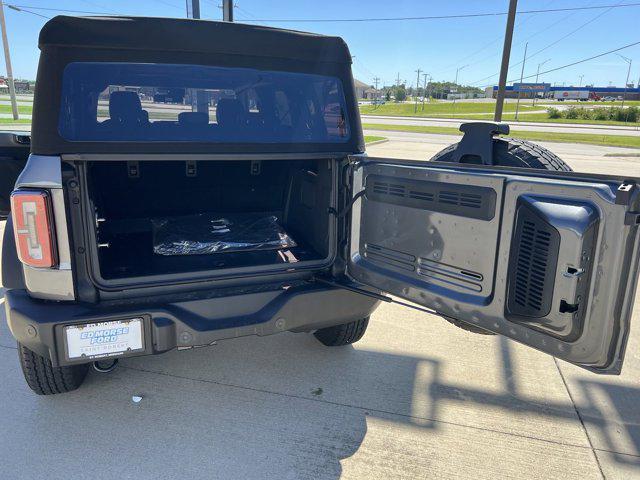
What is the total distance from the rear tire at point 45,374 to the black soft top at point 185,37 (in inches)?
63.3

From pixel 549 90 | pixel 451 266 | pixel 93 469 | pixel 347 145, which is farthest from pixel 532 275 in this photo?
pixel 549 90

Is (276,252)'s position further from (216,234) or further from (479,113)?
(479,113)

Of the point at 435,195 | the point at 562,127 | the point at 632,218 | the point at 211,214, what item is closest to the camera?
the point at 632,218

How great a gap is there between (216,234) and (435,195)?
1.93 meters

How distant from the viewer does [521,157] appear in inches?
Answer: 117

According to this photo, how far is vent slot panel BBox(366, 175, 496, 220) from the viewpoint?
220 cm

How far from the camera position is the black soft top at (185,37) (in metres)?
2.24

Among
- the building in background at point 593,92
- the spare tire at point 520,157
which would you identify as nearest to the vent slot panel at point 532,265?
the spare tire at point 520,157

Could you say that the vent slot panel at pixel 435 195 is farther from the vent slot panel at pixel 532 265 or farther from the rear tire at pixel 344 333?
the rear tire at pixel 344 333

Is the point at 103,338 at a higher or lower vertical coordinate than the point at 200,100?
lower

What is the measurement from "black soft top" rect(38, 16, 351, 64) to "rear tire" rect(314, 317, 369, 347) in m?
1.72

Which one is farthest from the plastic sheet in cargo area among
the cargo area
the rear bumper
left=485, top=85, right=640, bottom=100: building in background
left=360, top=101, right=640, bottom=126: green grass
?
left=485, top=85, right=640, bottom=100: building in background

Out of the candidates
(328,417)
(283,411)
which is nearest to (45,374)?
(283,411)

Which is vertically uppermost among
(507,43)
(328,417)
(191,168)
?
(507,43)
